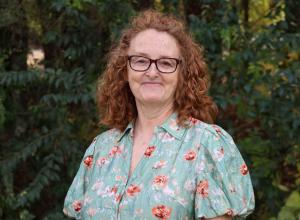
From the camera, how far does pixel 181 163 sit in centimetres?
236

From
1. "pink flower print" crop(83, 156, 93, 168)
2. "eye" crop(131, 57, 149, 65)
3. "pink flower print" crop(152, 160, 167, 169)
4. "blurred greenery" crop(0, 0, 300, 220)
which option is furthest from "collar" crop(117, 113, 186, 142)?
"blurred greenery" crop(0, 0, 300, 220)

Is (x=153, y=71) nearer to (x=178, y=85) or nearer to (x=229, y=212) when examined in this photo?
(x=178, y=85)

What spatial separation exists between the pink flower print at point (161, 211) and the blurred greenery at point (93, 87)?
1906mm

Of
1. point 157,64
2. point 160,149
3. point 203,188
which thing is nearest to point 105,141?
point 160,149

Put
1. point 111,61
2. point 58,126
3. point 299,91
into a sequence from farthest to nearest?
point 58,126 < point 299,91 < point 111,61

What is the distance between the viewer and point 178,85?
2521 millimetres

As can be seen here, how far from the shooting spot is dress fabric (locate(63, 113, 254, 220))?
2312mm

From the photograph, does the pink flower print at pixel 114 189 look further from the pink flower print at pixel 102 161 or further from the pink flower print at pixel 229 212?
the pink flower print at pixel 229 212

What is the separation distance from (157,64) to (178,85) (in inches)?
5.2

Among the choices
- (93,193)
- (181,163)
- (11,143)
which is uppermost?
(181,163)

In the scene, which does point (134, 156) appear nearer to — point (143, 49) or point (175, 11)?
point (143, 49)

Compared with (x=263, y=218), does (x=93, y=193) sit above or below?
above

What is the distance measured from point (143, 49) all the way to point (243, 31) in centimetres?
190

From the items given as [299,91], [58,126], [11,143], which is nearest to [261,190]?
[299,91]
